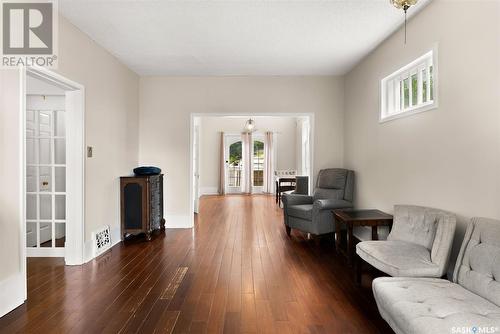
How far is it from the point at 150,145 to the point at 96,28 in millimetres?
2214

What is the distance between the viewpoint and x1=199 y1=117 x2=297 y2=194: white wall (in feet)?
33.0

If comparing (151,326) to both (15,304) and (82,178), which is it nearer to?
(15,304)

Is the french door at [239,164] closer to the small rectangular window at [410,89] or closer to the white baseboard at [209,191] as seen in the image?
the white baseboard at [209,191]

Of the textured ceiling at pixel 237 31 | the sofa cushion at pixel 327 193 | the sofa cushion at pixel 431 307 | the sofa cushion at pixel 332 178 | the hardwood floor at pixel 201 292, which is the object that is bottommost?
the hardwood floor at pixel 201 292

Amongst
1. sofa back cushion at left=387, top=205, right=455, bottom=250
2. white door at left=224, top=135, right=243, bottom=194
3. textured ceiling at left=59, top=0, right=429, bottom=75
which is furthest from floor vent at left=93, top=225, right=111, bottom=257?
white door at left=224, top=135, right=243, bottom=194

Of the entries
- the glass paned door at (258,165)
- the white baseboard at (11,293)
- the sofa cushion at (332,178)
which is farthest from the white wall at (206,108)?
the glass paned door at (258,165)

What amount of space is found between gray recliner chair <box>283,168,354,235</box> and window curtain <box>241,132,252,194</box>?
17.4ft

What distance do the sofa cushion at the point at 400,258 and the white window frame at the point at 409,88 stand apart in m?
1.31

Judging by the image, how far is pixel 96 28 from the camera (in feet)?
10.7

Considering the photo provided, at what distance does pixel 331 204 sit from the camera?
13.5 ft

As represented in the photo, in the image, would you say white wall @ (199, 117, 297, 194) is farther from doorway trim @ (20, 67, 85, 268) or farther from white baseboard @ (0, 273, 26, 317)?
white baseboard @ (0, 273, 26, 317)

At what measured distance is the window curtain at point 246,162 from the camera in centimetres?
1003

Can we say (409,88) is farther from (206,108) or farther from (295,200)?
(206,108)

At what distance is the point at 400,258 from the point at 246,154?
8012 mm
